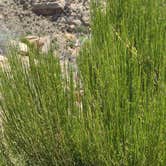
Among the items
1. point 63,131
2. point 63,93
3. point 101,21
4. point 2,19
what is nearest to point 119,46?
point 63,93

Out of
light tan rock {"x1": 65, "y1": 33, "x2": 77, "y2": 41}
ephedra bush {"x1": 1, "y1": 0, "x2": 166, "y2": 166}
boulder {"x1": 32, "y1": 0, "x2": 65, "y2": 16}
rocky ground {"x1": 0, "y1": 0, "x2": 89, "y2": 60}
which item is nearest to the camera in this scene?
ephedra bush {"x1": 1, "y1": 0, "x2": 166, "y2": 166}

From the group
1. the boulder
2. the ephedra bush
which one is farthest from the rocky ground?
the ephedra bush

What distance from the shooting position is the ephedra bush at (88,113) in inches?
76.6

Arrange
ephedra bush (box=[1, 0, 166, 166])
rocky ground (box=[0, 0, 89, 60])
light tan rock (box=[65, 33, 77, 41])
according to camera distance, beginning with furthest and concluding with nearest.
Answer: rocky ground (box=[0, 0, 89, 60]) < light tan rock (box=[65, 33, 77, 41]) < ephedra bush (box=[1, 0, 166, 166])

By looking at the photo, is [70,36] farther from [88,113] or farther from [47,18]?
[88,113]

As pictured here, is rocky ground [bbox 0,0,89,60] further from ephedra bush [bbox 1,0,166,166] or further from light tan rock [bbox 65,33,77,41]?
ephedra bush [bbox 1,0,166,166]

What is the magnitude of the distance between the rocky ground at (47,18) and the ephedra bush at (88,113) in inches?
98.6

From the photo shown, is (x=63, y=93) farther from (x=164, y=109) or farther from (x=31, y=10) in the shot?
(x=31, y=10)

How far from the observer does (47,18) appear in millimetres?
5602

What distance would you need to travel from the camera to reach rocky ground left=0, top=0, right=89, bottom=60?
5.24 metres

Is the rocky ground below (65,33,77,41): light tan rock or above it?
above

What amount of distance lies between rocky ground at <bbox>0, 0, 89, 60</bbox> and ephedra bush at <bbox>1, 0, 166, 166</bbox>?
2505mm

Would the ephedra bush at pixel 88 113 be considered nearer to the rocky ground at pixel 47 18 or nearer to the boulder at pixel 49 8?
the rocky ground at pixel 47 18

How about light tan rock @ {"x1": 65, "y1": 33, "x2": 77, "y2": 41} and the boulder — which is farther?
the boulder
